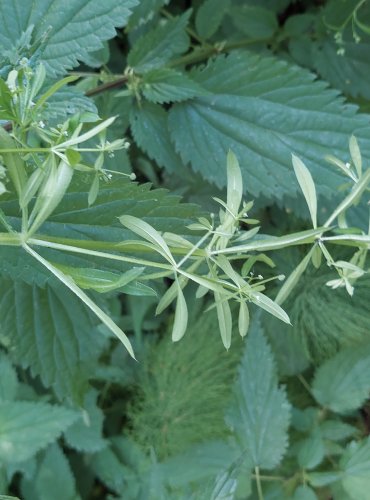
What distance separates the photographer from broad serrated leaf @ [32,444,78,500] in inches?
41.6

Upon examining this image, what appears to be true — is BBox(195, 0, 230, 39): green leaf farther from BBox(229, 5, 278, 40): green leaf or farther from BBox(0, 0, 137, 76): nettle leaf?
BBox(0, 0, 137, 76): nettle leaf

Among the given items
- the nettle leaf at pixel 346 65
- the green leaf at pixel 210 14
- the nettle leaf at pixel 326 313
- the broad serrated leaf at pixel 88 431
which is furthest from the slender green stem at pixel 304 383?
the green leaf at pixel 210 14

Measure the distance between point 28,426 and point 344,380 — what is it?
0.48 meters

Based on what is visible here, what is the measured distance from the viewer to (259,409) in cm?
97

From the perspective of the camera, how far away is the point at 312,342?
99 centimetres

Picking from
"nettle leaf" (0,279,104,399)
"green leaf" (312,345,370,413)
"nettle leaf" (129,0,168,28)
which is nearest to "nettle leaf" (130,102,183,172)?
"nettle leaf" (129,0,168,28)

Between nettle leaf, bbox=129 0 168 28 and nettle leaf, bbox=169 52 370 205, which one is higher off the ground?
nettle leaf, bbox=129 0 168 28

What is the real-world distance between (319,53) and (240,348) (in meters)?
0.50

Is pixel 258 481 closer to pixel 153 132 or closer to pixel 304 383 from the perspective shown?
pixel 304 383

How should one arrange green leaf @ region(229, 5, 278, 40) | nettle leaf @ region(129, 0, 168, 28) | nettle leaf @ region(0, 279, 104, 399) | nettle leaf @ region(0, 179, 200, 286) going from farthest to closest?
green leaf @ region(229, 5, 278, 40), nettle leaf @ region(129, 0, 168, 28), nettle leaf @ region(0, 279, 104, 399), nettle leaf @ region(0, 179, 200, 286)

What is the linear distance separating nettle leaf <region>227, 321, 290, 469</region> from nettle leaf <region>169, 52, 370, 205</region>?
250mm

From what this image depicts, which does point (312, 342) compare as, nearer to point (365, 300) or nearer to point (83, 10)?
point (365, 300)

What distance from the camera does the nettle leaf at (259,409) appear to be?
0.95 m

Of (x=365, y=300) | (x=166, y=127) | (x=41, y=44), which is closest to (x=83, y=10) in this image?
(x=41, y=44)
